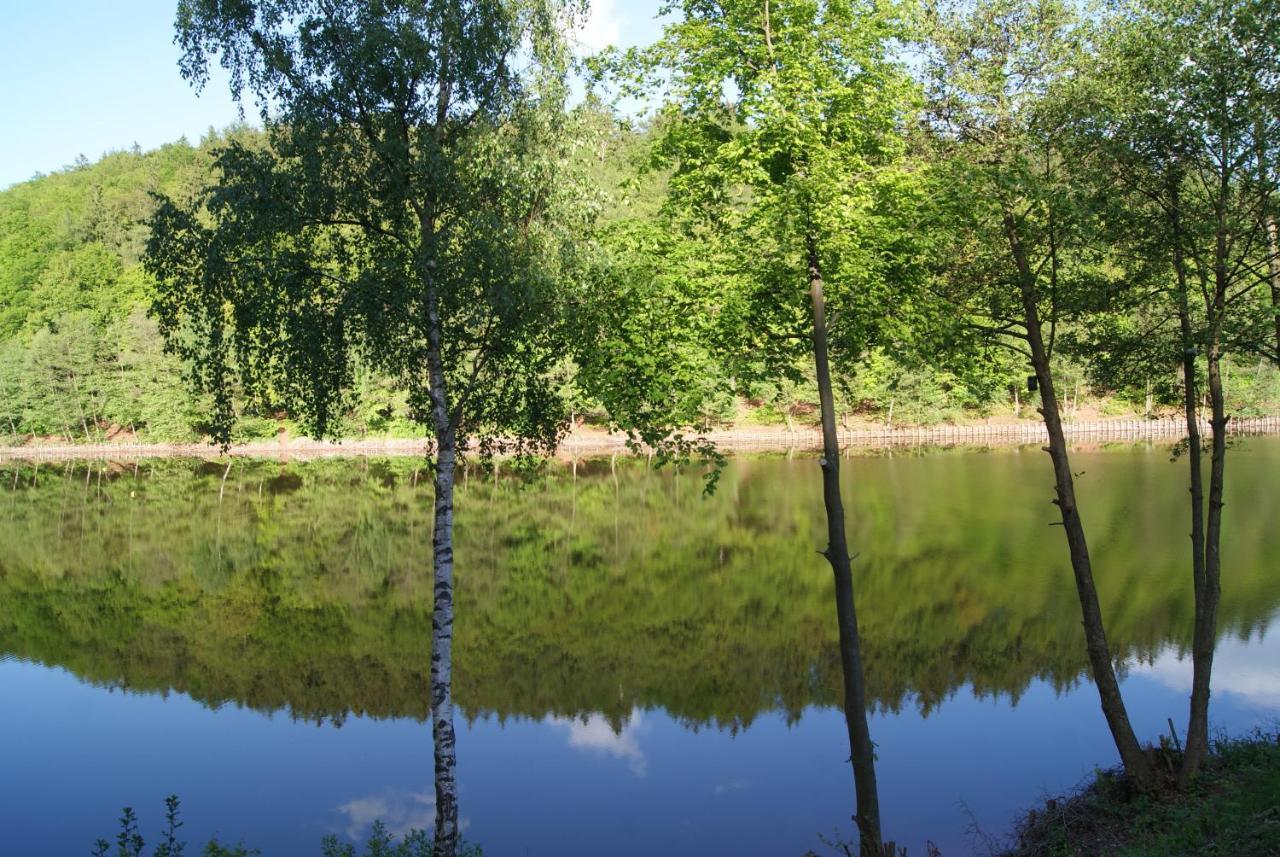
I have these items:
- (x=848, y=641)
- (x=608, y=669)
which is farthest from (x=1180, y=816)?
(x=608, y=669)

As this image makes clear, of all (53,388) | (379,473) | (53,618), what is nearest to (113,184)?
(53,388)

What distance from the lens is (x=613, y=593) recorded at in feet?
98.1

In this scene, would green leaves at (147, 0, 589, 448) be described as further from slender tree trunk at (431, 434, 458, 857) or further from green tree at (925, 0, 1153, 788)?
green tree at (925, 0, 1153, 788)

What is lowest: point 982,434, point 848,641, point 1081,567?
point 848,641

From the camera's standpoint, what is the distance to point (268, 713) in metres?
22.0

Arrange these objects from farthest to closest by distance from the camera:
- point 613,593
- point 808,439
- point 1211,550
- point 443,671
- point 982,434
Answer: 1. point 808,439
2. point 982,434
3. point 613,593
4. point 1211,550
5. point 443,671

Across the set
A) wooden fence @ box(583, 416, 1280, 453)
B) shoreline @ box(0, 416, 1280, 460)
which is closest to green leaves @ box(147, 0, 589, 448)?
shoreline @ box(0, 416, 1280, 460)

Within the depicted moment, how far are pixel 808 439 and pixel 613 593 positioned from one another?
4843cm

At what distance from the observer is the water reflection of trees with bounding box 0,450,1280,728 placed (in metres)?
22.5

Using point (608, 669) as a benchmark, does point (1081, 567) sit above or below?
above

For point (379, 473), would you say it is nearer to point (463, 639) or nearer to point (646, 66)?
point (463, 639)

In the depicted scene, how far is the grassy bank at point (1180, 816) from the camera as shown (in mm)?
9758

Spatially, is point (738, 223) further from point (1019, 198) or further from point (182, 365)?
point (182, 365)

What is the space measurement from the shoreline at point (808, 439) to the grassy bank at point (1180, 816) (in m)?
52.3
